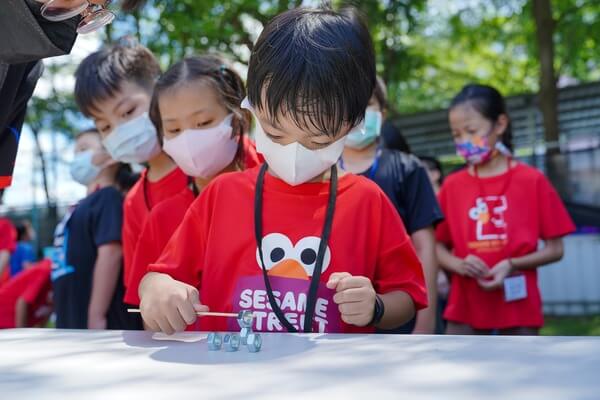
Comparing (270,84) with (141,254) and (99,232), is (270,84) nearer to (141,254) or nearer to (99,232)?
(141,254)

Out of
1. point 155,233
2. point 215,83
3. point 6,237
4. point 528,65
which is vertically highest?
point 528,65

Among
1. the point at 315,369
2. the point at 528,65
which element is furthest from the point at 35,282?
the point at 528,65

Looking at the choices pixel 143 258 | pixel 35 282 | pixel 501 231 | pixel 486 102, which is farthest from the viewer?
pixel 35 282

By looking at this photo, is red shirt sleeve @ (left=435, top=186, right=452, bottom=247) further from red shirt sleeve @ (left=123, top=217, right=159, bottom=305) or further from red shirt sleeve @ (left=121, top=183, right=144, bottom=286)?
red shirt sleeve @ (left=123, top=217, right=159, bottom=305)

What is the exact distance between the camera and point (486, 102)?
13.3 feet

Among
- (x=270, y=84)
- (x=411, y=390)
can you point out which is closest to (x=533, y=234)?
(x=270, y=84)

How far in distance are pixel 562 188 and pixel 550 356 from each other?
29.8 feet

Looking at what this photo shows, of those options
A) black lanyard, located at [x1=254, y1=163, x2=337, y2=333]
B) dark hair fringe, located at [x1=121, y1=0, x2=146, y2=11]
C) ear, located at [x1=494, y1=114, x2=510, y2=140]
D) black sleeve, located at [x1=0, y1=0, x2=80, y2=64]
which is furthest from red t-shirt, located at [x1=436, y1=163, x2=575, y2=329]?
black sleeve, located at [x1=0, y1=0, x2=80, y2=64]

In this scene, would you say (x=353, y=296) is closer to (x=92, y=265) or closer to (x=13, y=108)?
(x=13, y=108)

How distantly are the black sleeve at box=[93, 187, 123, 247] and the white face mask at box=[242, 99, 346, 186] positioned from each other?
1.57 metres

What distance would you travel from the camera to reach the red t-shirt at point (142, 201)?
2936 mm

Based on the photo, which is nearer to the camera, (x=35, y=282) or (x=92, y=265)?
(x=92, y=265)

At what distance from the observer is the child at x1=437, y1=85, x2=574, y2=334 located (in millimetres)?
3721

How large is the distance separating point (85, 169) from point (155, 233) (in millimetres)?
1602
